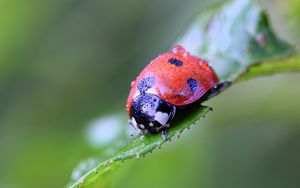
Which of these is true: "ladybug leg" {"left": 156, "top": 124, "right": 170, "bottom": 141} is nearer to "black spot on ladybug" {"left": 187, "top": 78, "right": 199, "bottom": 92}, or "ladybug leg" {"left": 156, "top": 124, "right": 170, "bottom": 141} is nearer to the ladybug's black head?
the ladybug's black head

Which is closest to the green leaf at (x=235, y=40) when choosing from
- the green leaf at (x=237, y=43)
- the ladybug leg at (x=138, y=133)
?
the green leaf at (x=237, y=43)

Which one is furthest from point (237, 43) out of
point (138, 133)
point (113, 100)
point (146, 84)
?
point (113, 100)

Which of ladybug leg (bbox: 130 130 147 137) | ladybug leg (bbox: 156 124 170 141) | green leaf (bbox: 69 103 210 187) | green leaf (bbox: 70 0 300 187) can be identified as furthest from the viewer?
green leaf (bbox: 70 0 300 187)

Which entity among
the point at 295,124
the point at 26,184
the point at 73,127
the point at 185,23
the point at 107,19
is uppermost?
the point at 107,19

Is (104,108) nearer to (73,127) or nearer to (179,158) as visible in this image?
(73,127)

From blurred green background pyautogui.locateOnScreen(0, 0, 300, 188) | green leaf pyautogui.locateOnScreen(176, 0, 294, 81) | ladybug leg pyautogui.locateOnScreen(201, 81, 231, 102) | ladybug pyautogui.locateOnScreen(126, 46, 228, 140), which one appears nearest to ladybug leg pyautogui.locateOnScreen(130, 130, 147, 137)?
ladybug pyautogui.locateOnScreen(126, 46, 228, 140)

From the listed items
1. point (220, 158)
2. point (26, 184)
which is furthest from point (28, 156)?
point (220, 158)
